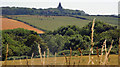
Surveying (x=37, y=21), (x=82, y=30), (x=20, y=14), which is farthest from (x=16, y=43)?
(x=20, y=14)

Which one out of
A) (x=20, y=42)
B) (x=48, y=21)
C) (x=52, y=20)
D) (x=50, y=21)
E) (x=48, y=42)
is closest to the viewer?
(x=20, y=42)

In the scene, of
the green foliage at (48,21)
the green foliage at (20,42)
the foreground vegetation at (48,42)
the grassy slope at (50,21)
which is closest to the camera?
the green foliage at (20,42)

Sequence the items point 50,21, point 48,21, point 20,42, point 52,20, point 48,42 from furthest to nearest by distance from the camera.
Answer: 1. point 52,20
2. point 50,21
3. point 48,21
4. point 48,42
5. point 20,42

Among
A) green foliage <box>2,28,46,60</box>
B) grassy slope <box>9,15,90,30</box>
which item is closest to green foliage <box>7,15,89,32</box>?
grassy slope <box>9,15,90,30</box>

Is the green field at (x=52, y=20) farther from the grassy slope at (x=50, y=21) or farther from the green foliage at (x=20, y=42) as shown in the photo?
the green foliage at (x=20, y=42)

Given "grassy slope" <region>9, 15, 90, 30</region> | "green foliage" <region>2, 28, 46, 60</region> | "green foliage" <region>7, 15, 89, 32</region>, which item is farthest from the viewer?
"grassy slope" <region>9, 15, 90, 30</region>

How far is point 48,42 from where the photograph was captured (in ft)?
101

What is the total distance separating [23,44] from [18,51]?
1562mm

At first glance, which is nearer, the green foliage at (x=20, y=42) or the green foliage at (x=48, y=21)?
the green foliage at (x=20, y=42)

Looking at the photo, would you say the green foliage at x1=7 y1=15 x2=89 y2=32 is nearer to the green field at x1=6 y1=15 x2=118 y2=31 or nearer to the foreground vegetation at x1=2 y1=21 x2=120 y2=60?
the green field at x1=6 y1=15 x2=118 y2=31

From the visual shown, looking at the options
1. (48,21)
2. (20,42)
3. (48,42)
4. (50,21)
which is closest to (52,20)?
(50,21)

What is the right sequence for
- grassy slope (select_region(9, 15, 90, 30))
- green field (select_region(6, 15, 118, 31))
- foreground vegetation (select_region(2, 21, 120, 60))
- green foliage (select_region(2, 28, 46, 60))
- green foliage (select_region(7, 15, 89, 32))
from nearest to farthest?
green foliage (select_region(2, 28, 46, 60)) < foreground vegetation (select_region(2, 21, 120, 60)) < green field (select_region(6, 15, 118, 31)) < green foliage (select_region(7, 15, 89, 32)) < grassy slope (select_region(9, 15, 90, 30))

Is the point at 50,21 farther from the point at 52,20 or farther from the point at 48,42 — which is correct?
the point at 48,42

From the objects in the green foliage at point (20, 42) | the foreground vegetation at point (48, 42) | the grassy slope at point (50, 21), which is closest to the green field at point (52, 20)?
the grassy slope at point (50, 21)
